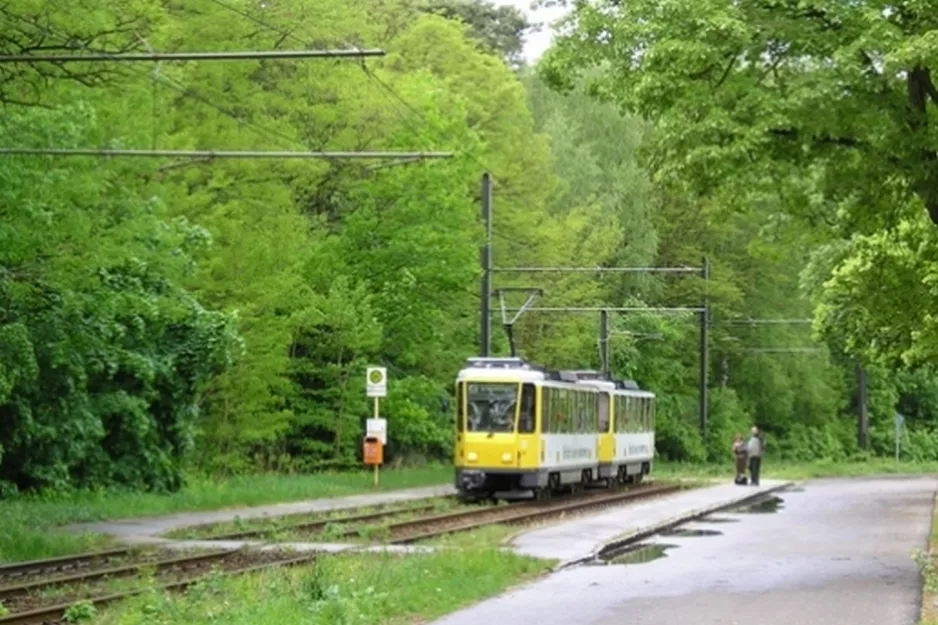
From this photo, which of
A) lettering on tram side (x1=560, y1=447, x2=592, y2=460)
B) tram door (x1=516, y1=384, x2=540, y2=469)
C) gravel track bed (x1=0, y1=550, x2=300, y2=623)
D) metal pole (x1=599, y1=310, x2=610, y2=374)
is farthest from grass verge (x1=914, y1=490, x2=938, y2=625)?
metal pole (x1=599, y1=310, x2=610, y2=374)

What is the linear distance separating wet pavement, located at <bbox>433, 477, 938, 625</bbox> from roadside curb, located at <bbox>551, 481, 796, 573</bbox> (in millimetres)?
279

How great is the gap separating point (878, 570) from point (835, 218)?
505 cm

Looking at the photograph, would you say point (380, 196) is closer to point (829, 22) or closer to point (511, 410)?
point (511, 410)

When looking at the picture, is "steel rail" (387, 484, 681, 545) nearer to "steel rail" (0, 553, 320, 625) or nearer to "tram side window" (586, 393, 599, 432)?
"tram side window" (586, 393, 599, 432)

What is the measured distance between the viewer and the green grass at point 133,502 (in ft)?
75.6

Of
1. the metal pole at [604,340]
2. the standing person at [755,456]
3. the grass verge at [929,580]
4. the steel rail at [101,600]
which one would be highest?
the metal pole at [604,340]

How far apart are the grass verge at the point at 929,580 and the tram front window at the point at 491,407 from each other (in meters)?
11.0

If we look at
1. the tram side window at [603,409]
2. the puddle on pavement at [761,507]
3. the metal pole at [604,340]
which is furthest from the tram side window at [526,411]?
the metal pole at [604,340]

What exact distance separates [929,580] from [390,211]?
26968 millimetres

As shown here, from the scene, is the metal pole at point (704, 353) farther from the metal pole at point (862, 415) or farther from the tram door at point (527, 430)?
the tram door at point (527, 430)

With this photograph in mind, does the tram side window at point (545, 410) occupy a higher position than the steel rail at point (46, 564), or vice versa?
the tram side window at point (545, 410)

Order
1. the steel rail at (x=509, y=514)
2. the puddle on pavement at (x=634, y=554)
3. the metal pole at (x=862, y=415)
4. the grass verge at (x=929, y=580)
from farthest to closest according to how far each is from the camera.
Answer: the metal pole at (x=862, y=415), the steel rail at (x=509, y=514), the puddle on pavement at (x=634, y=554), the grass verge at (x=929, y=580)

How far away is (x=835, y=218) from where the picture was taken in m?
19.6

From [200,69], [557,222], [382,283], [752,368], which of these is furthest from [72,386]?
[752,368]
